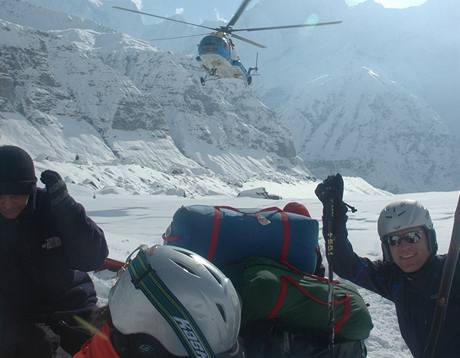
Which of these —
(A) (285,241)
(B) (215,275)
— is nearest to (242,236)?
(A) (285,241)

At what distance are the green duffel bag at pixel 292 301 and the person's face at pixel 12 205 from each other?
4.86 ft

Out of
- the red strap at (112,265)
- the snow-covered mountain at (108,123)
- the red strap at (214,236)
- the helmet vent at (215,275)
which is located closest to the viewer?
the helmet vent at (215,275)

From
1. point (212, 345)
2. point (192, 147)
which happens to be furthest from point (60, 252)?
point (192, 147)

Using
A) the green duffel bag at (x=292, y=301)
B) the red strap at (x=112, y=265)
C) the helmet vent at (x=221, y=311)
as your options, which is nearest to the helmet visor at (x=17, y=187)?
the green duffel bag at (x=292, y=301)

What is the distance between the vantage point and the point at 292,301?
10.3 feet

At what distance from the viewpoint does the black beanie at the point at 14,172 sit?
3.24 m

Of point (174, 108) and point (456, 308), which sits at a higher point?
point (456, 308)

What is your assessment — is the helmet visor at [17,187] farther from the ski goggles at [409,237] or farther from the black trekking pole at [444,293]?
the black trekking pole at [444,293]

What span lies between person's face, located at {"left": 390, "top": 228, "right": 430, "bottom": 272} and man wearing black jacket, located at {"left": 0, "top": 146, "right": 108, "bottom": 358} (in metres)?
2.13

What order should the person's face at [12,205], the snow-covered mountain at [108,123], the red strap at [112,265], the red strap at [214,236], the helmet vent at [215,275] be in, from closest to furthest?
the helmet vent at [215,275], the person's face at [12,205], the red strap at [214,236], the red strap at [112,265], the snow-covered mountain at [108,123]

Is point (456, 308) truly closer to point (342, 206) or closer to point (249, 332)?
point (342, 206)

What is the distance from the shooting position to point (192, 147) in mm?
170625

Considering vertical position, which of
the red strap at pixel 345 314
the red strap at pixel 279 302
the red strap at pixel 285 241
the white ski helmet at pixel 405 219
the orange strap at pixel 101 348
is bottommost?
the red strap at pixel 345 314

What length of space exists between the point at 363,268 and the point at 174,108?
194557 millimetres
